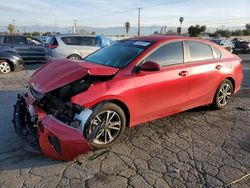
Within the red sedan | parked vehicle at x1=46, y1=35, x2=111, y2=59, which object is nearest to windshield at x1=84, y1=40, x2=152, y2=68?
the red sedan

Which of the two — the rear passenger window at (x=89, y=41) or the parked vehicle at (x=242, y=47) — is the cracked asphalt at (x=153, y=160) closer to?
the rear passenger window at (x=89, y=41)

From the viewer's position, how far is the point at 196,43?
18.3ft

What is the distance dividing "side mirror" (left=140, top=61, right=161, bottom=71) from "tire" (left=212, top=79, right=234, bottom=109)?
207 cm

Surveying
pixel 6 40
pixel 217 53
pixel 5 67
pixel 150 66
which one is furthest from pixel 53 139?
pixel 6 40

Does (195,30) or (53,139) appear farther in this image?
(195,30)

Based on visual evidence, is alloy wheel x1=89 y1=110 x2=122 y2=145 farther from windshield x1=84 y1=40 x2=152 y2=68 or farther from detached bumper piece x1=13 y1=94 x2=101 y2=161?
windshield x1=84 y1=40 x2=152 y2=68

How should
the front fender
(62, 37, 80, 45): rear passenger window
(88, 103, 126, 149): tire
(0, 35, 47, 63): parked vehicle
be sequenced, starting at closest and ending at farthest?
1. the front fender
2. (88, 103, 126, 149): tire
3. (62, 37, 80, 45): rear passenger window
4. (0, 35, 47, 63): parked vehicle

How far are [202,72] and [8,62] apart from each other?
8152mm

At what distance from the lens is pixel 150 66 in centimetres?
441

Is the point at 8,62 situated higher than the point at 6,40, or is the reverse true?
the point at 6,40

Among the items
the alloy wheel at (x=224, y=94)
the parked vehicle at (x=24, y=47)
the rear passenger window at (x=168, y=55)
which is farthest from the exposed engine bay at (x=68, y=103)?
the parked vehicle at (x=24, y=47)

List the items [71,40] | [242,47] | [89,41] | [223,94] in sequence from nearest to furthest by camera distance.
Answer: [223,94], [71,40], [89,41], [242,47]

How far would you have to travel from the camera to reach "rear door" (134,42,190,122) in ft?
14.8

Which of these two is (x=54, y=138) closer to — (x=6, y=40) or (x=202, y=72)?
(x=202, y=72)
